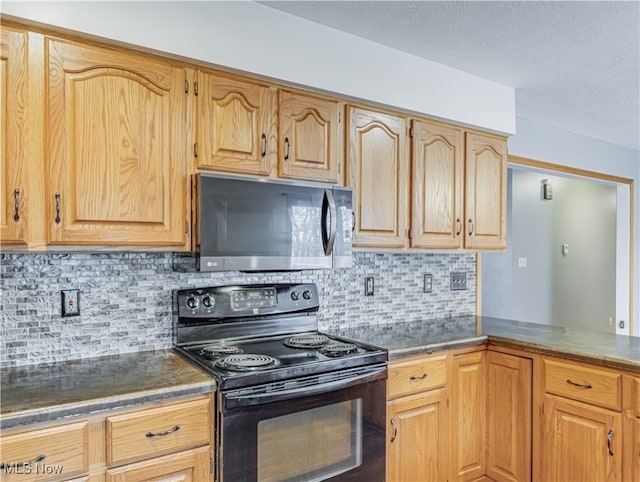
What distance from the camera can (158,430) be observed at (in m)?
1.47

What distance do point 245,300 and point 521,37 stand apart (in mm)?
1849

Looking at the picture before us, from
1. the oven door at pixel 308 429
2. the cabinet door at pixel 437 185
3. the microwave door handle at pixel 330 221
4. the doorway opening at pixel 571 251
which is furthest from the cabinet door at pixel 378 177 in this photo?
the doorway opening at pixel 571 251

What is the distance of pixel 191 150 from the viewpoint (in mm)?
1822

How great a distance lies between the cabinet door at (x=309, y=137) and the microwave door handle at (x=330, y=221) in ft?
0.46

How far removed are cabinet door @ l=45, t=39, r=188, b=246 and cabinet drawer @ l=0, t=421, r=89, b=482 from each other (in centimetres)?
62

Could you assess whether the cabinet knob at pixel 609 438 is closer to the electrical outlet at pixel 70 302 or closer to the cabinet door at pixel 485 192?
the cabinet door at pixel 485 192

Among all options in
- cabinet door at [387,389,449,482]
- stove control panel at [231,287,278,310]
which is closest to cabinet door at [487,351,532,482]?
cabinet door at [387,389,449,482]

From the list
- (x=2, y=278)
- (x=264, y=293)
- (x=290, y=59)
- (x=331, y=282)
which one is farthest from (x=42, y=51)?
(x=331, y=282)

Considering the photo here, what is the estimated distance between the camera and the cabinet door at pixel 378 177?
2.26 metres

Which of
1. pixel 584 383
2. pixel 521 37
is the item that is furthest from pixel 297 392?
pixel 521 37

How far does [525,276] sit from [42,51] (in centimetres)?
490

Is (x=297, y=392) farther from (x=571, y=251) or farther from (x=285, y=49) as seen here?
(x=571, y=251)

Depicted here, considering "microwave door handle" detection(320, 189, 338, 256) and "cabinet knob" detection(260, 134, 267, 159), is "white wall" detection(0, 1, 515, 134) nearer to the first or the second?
"cabinet knob" detection(260, 134, 267, 159)

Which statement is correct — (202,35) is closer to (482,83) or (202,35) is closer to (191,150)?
(191,150)
